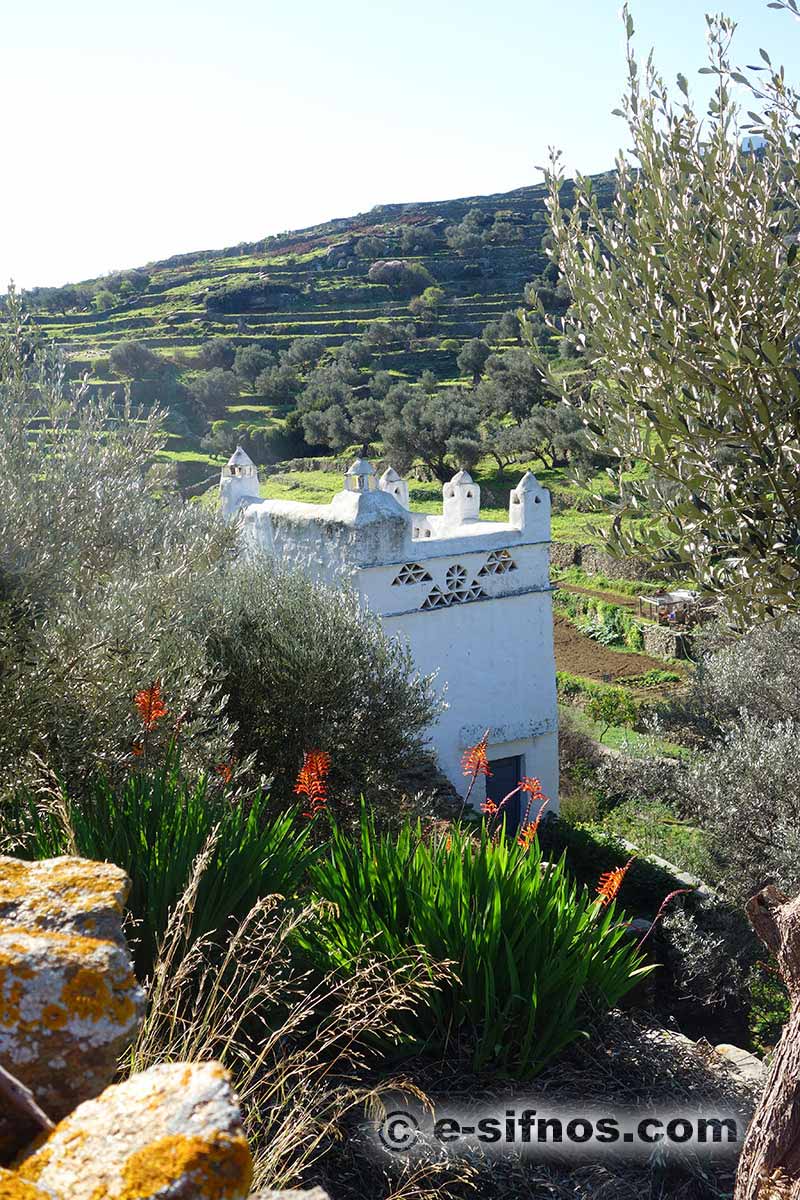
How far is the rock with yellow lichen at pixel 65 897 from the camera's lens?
6.88 ft

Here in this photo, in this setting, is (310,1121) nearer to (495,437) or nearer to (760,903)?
(760,903)

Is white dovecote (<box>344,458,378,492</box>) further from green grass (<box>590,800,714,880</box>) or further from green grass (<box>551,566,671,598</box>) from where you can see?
green grass (<box>551,566,671,598</box>)

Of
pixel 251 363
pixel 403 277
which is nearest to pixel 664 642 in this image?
pixel 251 363

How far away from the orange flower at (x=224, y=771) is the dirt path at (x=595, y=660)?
2008 centimetres

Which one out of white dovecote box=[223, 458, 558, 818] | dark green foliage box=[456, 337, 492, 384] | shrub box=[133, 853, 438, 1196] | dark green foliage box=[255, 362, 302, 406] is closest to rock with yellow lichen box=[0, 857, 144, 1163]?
shrub box=[133, 853, 438, 1196]

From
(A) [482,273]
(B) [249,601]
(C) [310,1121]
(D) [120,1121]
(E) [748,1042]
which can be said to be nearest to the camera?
(D) [120,1121]

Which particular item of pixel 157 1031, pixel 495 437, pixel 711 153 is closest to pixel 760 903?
pixel 157 1031

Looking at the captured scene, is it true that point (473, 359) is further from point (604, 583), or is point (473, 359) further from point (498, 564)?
point (498, 564)

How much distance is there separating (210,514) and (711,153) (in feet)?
20.5

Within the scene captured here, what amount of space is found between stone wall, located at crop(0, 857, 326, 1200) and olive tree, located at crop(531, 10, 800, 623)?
365 cm

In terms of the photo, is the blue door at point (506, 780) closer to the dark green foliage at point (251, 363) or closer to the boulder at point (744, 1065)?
the boulder at point (744, 1065)

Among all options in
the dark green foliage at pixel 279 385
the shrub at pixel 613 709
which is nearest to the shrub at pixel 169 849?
the shrub at pixel 613 709

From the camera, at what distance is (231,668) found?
9.12m

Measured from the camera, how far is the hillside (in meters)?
65.2
